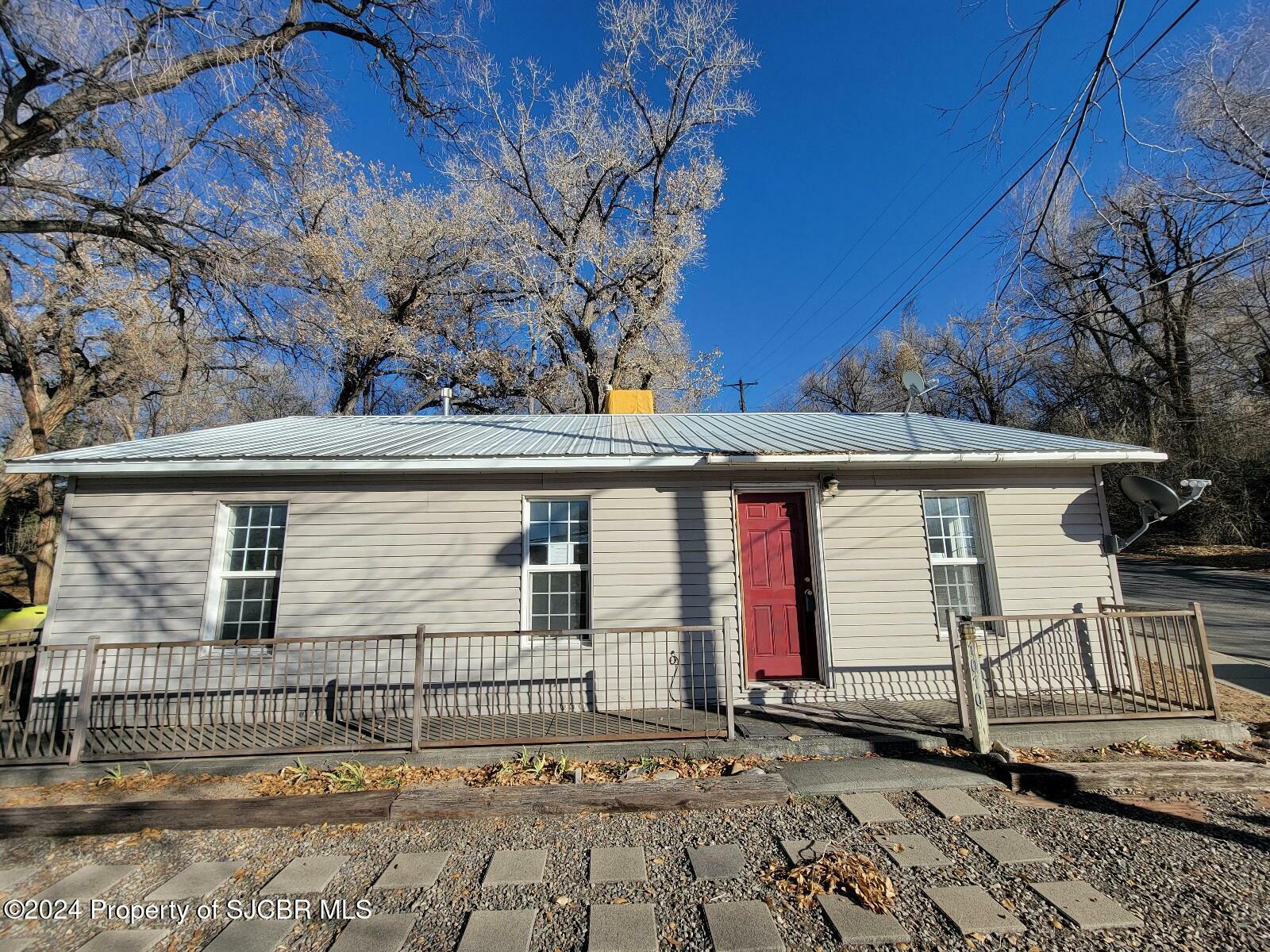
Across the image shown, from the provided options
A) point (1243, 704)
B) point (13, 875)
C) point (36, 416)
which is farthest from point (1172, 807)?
point (36, 416)

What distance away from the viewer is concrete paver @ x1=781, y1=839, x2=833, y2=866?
3256mm

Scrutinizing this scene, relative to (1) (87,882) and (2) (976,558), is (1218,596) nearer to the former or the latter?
(2) (976,558)

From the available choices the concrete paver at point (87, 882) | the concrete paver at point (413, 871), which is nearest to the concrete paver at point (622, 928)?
the concrete paver at point (413, 871)

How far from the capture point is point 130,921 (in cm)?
291

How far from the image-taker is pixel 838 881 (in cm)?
302

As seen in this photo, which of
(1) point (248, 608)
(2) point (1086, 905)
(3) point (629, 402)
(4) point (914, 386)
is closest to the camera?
(2) point (1086, 905)

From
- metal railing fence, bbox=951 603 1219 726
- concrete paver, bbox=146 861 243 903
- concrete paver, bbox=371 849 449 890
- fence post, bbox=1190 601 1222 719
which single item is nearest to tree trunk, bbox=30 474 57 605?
concrete paver, bbox=146 861 243 903

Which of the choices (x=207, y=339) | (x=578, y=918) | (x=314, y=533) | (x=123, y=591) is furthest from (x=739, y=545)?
(x=207, y=339)

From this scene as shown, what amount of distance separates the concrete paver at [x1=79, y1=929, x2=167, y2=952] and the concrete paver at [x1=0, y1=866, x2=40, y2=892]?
1.00 m

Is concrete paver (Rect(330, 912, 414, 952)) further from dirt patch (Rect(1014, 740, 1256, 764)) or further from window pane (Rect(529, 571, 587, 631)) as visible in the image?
dirt patch (Rect(1014, 740, 1256, 764))

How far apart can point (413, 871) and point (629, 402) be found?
8.36 meters

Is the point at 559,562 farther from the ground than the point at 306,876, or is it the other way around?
the point at 559,562

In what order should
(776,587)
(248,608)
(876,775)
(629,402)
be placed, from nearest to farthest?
(876,775) → (248,608) → (776,587) → (629,402)

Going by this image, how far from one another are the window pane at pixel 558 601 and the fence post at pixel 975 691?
3741 millimetres
